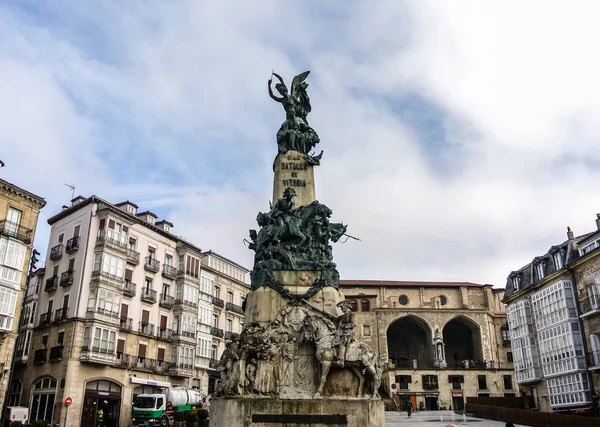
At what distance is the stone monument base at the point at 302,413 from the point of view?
1352 centimetres

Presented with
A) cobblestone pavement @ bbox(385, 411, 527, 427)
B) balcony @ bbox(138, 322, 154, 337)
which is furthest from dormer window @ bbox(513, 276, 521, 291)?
balcony @ bbox(138, 322, 154, 337)

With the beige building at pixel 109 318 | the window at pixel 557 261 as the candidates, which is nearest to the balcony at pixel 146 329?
the beige building at pixel 109 318

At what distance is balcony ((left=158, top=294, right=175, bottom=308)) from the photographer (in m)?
46.1

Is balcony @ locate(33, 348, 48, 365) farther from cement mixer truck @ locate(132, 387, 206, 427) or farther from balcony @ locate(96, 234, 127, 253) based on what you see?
cement mixer truck @ locate(132, 387, 206, 427)

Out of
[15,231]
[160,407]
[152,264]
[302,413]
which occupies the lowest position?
[302,413]

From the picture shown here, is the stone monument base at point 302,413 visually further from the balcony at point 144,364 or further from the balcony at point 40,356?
the balcony at point 40,356

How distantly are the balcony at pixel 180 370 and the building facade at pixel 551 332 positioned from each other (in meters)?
29.3

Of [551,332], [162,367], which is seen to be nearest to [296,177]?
[162,367]

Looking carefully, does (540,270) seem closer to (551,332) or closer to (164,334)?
(551,332)

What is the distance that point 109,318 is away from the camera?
1560 inches

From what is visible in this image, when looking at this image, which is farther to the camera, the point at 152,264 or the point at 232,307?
the point at 232,307

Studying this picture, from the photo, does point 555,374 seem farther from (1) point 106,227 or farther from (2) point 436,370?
(1) point 106,227

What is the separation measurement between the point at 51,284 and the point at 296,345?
3284cm

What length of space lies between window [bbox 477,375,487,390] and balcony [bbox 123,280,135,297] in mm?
39148
